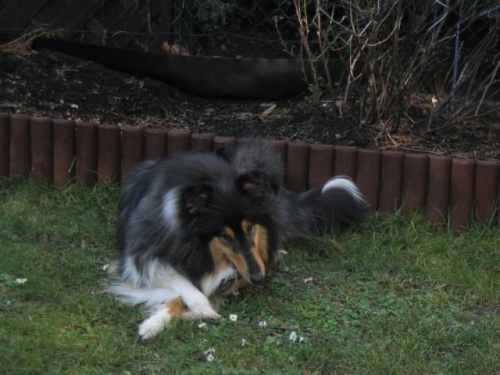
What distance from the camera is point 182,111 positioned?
641 cm

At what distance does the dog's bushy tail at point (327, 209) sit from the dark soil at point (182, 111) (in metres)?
0.62

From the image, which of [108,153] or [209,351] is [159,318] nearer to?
[209,351]

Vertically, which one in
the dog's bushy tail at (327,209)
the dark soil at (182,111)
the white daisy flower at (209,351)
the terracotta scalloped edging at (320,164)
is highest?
the dark soil at (182,111)

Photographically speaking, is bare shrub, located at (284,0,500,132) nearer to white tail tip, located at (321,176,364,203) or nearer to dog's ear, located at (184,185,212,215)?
white tail tip, located at (321,176,364,203)

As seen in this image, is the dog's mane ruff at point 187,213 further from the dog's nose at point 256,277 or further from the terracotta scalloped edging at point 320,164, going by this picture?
the terracotta scalloped edging at point 320,164

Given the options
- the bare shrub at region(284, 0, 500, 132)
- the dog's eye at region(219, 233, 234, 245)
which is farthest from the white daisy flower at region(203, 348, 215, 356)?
the bare shrub at region(284, 0, 500, 132)

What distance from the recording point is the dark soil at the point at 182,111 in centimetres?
572

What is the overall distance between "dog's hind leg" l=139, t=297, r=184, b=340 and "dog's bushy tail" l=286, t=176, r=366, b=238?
1115 mm

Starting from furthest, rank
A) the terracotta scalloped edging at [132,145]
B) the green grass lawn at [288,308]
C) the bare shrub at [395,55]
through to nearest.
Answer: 1. the terracotta scalloped edging at [132,145]
2. the bare shrub at [395,55]
3. the green grass lawn at [288,308]

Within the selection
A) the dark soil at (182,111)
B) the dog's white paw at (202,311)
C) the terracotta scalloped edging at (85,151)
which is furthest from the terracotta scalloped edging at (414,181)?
the terracotta scalloped edging at (85,151)

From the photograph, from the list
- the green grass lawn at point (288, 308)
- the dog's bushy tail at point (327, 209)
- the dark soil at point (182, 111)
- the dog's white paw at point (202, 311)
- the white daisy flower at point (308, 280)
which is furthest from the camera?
the dark soil at point (182, 111)

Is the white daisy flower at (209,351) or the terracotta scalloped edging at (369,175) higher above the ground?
the terracotta scalloped edging at (369,175)

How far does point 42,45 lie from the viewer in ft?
22.8

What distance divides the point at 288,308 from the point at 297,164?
4.81ft
